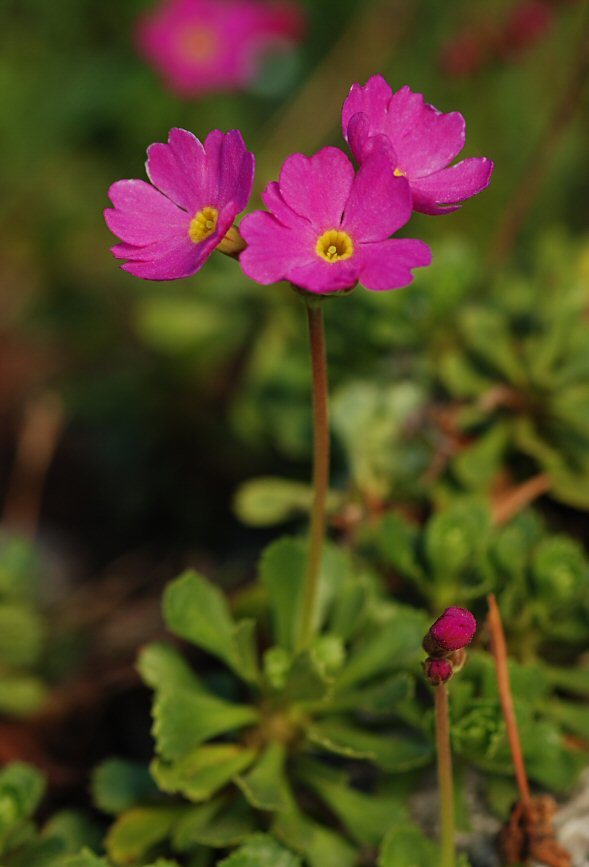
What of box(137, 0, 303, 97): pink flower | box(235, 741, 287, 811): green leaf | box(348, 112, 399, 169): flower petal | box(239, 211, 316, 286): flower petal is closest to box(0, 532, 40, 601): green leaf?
box(235, 741, 287, 811): green leaf

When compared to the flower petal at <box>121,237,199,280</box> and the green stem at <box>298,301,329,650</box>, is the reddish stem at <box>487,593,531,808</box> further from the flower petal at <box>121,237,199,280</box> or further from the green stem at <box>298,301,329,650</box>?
the flower petal at <box>121,237,199,280</box>

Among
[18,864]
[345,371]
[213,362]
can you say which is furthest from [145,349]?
[18,864]

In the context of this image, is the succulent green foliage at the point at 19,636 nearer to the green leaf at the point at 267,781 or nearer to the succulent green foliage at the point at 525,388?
the green leaf at the point at 267,781

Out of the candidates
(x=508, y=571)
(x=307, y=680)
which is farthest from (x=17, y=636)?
(x=508, y=571)

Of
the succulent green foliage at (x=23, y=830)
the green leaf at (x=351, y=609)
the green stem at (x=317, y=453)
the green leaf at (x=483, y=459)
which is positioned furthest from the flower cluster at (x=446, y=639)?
the green leaf at (x=483, y=459)

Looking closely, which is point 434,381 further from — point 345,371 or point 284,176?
point 284,176
